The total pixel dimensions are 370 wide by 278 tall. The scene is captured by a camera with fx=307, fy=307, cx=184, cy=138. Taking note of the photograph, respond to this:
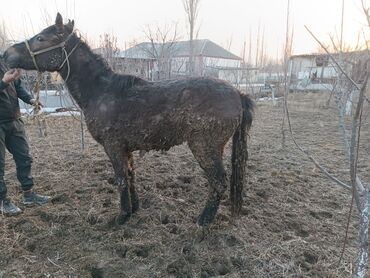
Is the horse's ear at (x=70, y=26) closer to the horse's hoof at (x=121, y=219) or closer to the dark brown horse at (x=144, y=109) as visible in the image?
the dark brown horse at (x=144, y=109)

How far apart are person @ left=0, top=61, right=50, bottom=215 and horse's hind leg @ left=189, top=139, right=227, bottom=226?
2.10 meters

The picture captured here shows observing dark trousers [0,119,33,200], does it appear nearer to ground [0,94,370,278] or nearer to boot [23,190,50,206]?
boot [23,190,50,206]

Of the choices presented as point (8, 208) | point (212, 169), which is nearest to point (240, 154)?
point (212, 169)

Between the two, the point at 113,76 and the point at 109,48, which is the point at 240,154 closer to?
the point at 113,76

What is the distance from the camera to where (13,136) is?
3.73m

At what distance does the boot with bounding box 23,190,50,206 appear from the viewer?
12.7 feet

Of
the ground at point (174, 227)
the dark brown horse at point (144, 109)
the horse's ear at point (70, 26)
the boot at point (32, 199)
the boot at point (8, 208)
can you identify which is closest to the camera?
the ground at point (174, 227)

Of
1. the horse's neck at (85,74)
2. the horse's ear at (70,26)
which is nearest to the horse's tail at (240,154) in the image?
the horse's neck at (85,74)

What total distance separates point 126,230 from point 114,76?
5.67 feet

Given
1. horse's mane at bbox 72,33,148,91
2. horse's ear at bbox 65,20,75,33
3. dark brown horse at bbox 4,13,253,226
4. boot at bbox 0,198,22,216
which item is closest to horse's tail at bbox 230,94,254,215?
dark brown horse at bbox 4,13,253,226

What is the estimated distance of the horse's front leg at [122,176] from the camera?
134 inches

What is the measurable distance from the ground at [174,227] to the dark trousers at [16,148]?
0.36 meters

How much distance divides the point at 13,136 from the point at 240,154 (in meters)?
2.72

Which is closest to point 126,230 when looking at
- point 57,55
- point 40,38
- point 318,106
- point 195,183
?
point 195,183
